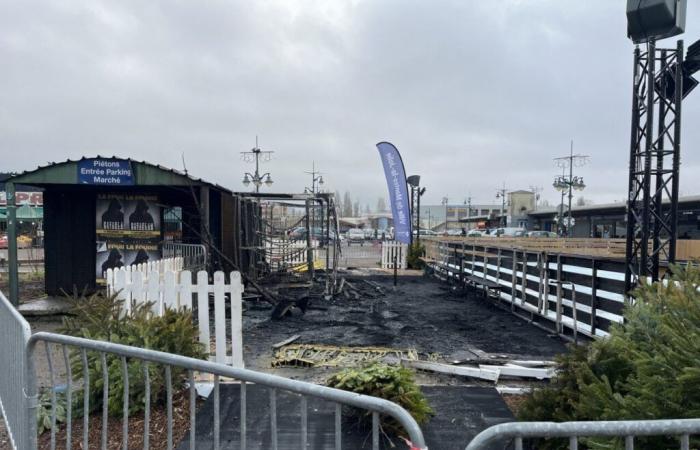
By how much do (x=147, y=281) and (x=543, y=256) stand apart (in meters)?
6.34

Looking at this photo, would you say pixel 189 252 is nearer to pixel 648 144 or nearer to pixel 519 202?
pixel 648 144

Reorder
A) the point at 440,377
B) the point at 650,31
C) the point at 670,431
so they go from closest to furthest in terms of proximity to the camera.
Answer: the point at 670,431, the point at 440,377, the point at 650,31

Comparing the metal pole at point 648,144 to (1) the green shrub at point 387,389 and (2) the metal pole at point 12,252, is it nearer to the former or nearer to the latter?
(1) the green shrub at point 387,389

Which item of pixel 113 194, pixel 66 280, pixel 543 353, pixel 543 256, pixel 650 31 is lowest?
pixel 543 353

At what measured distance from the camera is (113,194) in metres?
9.80

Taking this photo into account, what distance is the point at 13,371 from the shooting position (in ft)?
9.94

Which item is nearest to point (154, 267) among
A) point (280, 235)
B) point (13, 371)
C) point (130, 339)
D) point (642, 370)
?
point (130, 339)

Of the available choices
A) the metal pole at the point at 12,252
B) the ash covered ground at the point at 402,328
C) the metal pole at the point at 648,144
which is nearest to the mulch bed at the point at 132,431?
the ash covered ground at the point at 402,328

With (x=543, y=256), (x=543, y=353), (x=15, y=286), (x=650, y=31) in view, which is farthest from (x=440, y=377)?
(x=15, y=286)

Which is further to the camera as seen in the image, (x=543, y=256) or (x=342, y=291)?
(x=342, y=291)

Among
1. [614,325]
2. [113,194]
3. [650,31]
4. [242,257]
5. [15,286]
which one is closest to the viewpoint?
[614,325]

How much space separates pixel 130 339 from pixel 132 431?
783mm

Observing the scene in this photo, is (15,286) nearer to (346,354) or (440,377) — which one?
(346,354)

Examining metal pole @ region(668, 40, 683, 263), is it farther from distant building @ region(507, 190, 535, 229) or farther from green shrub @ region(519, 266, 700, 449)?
distant building @ region(507, 190, 535, 229)
